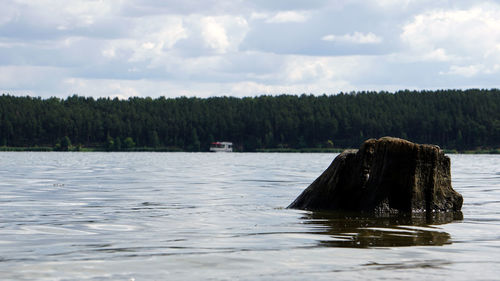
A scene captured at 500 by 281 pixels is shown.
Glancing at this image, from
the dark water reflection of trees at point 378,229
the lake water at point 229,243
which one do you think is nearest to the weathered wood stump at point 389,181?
the dark water reflection of trees at point 378,229

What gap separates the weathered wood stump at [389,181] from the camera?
1731 cm

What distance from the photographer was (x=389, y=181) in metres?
17.3

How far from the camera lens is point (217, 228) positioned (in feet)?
46.9

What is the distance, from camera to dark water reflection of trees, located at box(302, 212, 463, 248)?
12.3 metres

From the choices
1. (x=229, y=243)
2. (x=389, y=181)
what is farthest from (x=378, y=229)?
(x=229, y=243)

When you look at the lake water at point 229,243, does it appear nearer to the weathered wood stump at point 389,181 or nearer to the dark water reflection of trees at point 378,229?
the dark water reflection of trees at point 378,229

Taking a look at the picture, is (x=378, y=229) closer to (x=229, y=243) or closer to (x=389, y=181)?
(x=389, y=181)

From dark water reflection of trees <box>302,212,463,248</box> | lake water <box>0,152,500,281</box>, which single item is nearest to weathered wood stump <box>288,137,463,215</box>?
dark water reflection of trees <box>302,212,463,248</box>

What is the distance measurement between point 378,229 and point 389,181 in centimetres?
332

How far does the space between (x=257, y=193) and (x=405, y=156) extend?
8838mm

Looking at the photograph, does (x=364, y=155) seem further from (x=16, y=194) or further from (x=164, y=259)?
(x=16, y=194)

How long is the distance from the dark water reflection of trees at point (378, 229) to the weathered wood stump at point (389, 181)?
65 cm

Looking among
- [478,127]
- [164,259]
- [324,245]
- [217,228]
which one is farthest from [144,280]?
[478,127]

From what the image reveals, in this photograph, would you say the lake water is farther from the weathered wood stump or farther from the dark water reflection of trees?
the weathered wood stump
